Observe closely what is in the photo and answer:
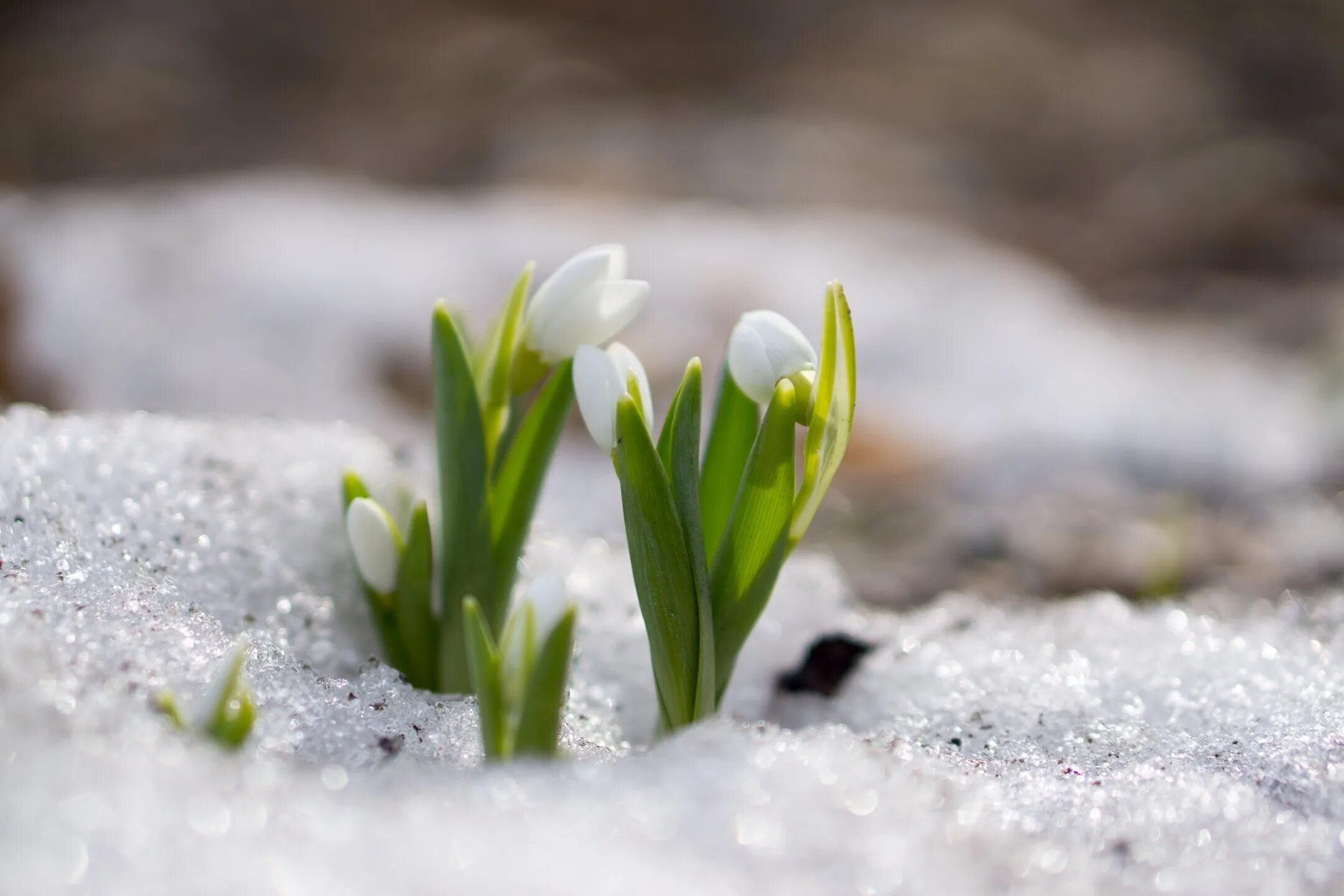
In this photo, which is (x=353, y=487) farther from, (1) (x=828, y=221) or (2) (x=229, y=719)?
(1) (x=828, y=221)

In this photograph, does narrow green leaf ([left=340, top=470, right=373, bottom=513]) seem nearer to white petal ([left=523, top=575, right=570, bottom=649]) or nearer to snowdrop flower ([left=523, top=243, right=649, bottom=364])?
snowdrop flower ([left=523, top=243, right=649, bottom=364])

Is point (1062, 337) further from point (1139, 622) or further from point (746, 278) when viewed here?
point (1139, 622)

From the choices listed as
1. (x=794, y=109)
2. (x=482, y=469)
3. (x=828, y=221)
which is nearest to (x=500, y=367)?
(x=482, y=469)

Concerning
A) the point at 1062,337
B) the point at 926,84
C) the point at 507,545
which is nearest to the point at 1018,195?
the point at 926,84

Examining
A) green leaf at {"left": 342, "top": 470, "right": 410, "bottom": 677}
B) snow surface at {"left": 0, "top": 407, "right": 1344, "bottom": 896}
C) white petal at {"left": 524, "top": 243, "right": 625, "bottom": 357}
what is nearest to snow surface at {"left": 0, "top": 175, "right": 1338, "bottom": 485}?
snow surface at {"left": 0, "top": 407, "right": 1344, "bottom": 896}

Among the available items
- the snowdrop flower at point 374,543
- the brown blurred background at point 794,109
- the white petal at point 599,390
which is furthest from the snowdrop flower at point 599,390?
the brown blurred background at point 794,109
